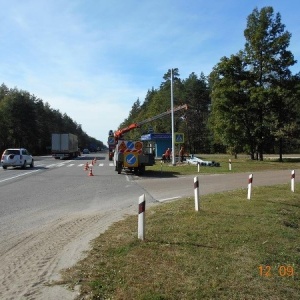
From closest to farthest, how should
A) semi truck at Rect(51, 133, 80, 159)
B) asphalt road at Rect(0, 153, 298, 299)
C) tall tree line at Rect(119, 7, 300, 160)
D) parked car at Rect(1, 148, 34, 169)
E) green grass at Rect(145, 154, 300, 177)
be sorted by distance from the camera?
asphalt road at Rect(0, 153, 298, 299) → green grass at Rect(145, 154, 300, 177) → parked car at Rect(1, 148, 34, 169) → tall tree line at Rect(119, 7, 300, 160) → semi truck at Rect(51, 133, 80, 159)

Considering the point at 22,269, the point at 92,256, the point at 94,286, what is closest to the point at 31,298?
the point at 94,286

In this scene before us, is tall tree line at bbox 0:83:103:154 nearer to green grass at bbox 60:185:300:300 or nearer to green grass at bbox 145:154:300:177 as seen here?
green grass at bbox 145:154:300:177

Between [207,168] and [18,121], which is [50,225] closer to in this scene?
[207,168]

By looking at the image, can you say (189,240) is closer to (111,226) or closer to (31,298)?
(111,226)

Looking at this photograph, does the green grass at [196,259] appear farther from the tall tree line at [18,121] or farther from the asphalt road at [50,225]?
the tall tree line at [18,121]

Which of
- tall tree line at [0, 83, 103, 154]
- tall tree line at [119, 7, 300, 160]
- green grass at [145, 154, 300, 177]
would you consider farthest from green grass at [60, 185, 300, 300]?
tall tree line at [0, 83, 103, 154]

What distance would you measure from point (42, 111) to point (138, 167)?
85.2m
